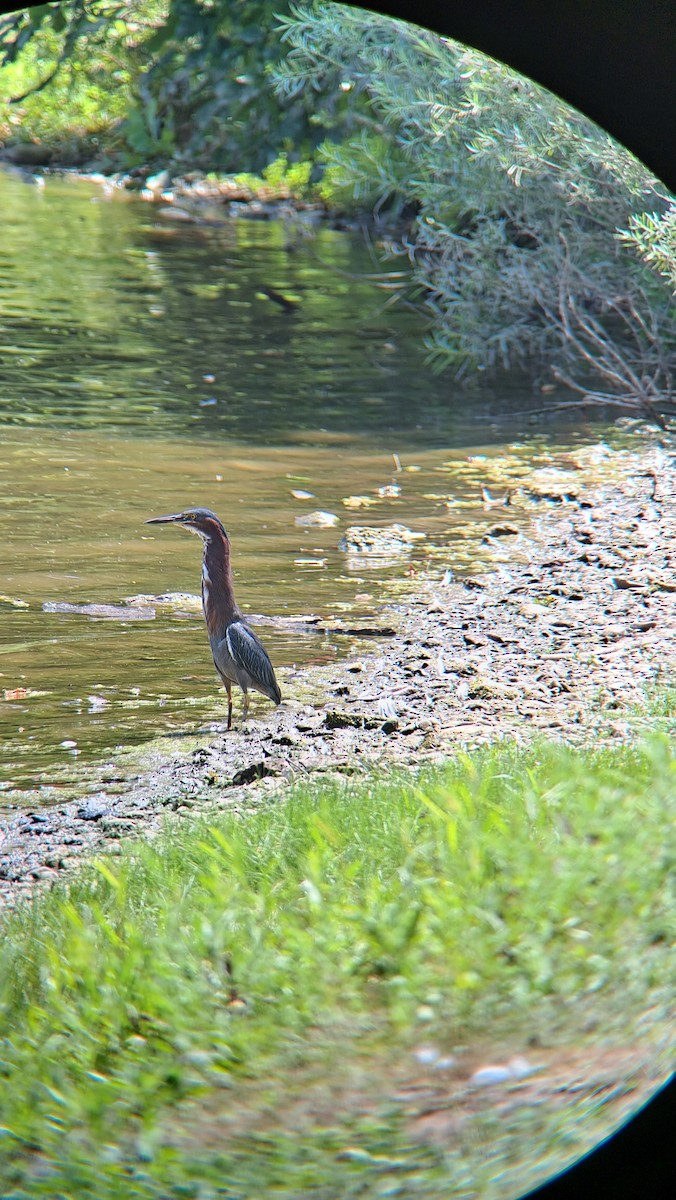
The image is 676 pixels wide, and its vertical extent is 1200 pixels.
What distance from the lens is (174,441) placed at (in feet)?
23.1

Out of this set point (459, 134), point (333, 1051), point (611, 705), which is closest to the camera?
point (333, 1051)

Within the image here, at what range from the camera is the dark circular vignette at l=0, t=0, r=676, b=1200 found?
2.19 meters

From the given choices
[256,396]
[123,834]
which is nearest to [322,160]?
[123,834]

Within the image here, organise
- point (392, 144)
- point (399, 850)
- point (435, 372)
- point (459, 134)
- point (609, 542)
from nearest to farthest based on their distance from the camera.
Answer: point (399, 850), point (459, 134), point (392, 144), point (609, 542), point (435, 372)

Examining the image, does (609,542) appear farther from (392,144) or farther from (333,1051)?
(333,1051)

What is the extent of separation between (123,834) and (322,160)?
7.17 feet

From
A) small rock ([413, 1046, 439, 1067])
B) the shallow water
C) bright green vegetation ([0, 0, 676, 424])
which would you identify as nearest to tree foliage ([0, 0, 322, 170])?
bright green vegetation ([0, 0, 676, 424])

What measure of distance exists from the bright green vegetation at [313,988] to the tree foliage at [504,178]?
4.57ft

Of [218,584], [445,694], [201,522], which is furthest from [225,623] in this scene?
[445,694]

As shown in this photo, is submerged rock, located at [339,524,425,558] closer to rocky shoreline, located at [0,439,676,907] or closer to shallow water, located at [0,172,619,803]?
shallow water, located at [0,172,619,803]

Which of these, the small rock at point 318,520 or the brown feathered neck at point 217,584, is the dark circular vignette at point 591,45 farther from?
the small rock at point 318,520

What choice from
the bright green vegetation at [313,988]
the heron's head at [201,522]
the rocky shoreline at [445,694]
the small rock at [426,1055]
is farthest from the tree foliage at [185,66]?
the small rock at [426,1055]

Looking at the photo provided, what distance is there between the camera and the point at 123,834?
9.96 ft

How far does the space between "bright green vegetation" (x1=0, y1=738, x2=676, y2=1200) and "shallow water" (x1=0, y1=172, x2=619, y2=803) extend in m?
1.56
